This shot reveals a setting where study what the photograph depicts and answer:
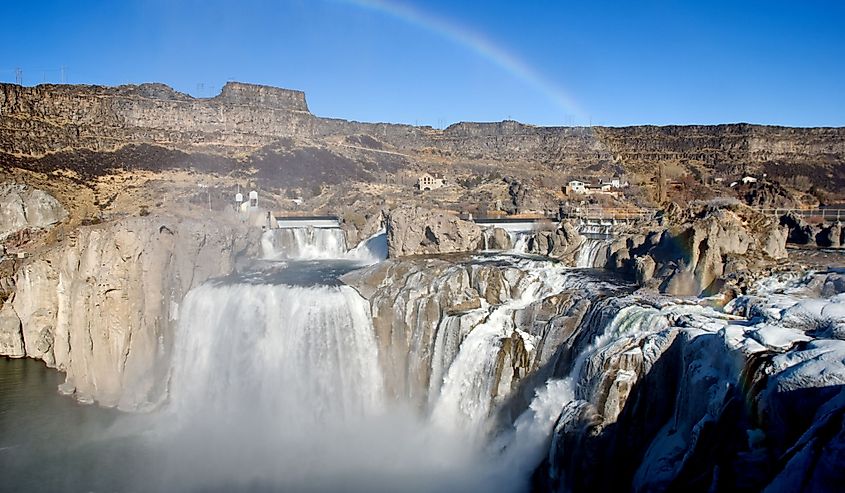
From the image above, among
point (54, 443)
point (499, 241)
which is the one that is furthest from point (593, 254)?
point (54, 443)

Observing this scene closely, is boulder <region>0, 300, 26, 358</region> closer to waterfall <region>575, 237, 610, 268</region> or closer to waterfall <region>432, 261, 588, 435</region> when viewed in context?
waterfall <region>432, 261, 588, 435</region>

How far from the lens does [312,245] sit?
109ft

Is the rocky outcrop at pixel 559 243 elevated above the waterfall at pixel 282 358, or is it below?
above

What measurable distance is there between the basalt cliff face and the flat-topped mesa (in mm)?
165

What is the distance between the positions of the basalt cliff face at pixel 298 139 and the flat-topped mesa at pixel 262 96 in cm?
16

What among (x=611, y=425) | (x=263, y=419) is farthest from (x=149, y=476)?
(x=611, y=425)

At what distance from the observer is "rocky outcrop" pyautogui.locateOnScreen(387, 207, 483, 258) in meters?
27.5

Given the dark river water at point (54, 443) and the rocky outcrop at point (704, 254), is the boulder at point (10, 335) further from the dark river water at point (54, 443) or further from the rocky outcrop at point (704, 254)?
the rocky outcrop at point (704, 254)

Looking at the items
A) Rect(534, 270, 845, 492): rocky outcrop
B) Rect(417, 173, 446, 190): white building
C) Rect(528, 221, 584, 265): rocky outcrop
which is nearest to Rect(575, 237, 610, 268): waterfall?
Rect(528, 221, 584, 265): rocky outcrop

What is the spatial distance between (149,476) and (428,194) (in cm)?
4652

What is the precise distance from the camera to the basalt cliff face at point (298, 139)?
222 feet

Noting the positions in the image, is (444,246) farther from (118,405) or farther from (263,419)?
(118,405)

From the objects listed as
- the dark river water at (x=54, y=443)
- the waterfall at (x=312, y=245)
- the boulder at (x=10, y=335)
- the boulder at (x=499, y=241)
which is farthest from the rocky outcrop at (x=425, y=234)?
the boulder at (x=10, y=335)

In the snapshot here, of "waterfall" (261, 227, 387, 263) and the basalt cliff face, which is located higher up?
the basalt cliff face
